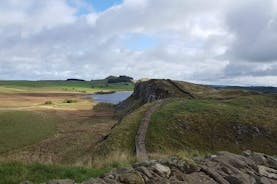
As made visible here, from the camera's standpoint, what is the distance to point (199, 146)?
40906 mm

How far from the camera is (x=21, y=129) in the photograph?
61.0 metres

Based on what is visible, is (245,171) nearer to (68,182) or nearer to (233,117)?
(68,182)

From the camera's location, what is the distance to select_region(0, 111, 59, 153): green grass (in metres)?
50.6

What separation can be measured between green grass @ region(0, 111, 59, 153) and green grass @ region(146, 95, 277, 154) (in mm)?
16577

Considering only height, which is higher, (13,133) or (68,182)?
(68,182)

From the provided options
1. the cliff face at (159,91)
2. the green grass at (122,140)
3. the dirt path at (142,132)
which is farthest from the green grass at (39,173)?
the cliff face at (159,91)

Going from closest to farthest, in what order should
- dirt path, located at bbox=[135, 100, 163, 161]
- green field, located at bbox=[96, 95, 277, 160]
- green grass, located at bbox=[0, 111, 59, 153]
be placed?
dirt path, located at bbox=[135, 100, 163, 161] < green field, located at bbox=[96, 95, 277, 160] < green grass, located at bbox=[0, 111, 59, 153]

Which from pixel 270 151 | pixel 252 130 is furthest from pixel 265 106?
pixel 270 151

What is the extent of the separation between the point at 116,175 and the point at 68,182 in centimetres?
146

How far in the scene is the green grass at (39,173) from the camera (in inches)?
520

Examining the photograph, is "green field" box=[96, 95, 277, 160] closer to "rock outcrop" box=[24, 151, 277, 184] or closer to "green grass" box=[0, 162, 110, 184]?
"rock outcrop" box=[24, 151, 277, 184]

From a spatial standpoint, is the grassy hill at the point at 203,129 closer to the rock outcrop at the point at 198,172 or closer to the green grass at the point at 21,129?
the green grass at the point at 21,129

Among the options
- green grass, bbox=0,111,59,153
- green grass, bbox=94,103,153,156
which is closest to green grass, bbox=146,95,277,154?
green grass, bbox=94,103,153,156

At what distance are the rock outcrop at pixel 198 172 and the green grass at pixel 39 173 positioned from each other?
177 centimetres
